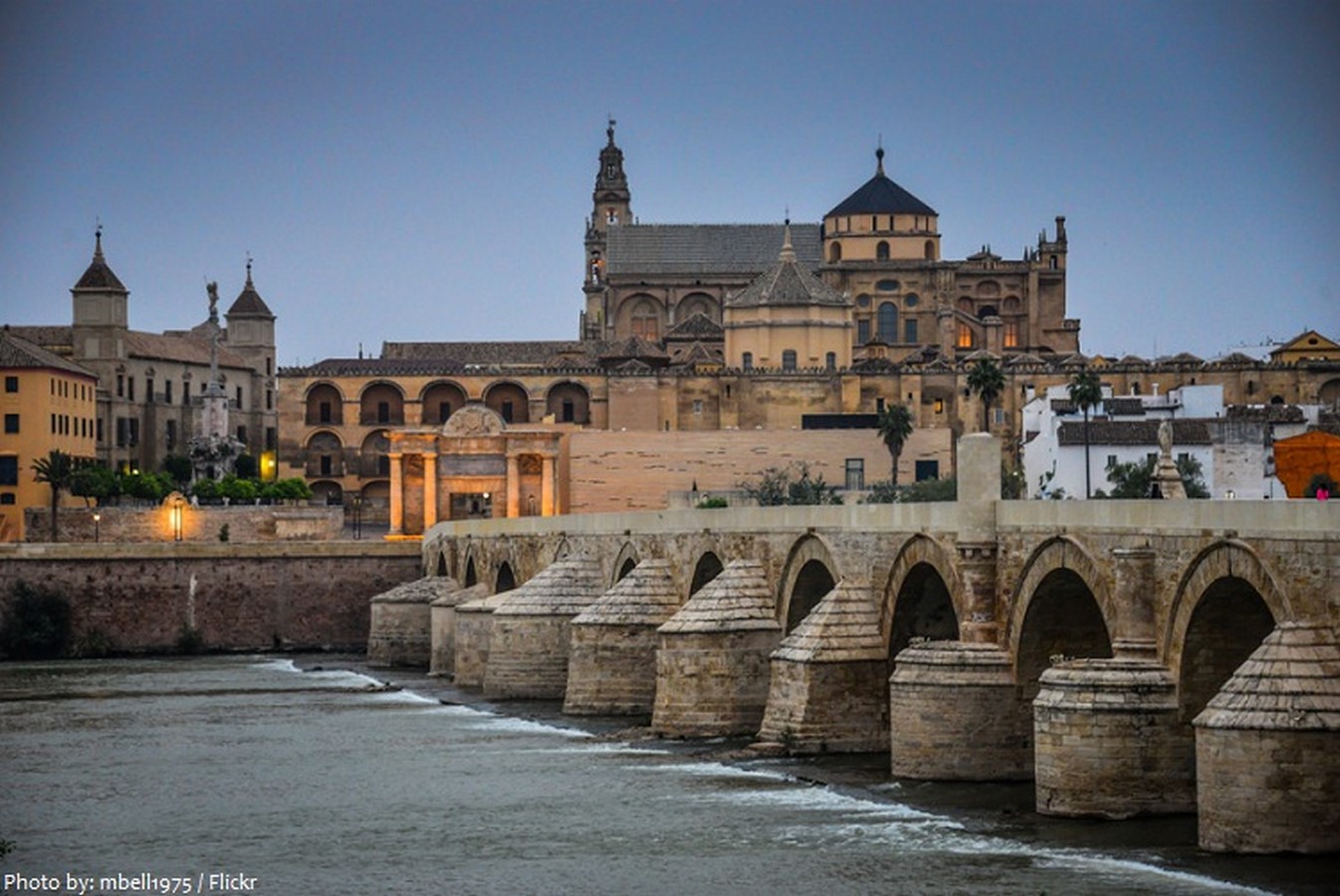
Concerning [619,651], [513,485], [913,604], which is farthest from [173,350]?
[913,604]

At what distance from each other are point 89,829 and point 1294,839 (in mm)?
16906

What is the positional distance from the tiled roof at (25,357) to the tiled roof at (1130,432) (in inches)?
1608

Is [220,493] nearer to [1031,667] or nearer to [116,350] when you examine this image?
[116,350]

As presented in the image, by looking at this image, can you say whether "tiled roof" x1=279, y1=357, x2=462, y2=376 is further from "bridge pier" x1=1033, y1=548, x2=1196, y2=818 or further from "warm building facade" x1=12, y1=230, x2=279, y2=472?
"bridge pier" x1=1033, y1=548, x2=1196, y2=818

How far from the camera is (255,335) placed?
13725cm

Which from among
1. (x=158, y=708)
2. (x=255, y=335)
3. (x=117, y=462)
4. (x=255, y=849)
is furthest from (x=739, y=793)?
(x=255, y=335)

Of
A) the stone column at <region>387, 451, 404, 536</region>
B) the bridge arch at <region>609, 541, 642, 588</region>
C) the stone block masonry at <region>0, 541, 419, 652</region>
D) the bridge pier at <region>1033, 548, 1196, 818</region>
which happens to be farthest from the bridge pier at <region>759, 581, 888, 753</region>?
the stone column at <region>387, 451, 404, 536</region>

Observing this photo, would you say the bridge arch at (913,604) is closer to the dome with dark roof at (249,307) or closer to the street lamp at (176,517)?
the street lamp at (176,517)

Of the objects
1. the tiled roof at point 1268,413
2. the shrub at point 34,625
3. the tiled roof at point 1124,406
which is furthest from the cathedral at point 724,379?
the shrub at point 34,625

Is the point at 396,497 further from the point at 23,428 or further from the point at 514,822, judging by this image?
the point at 514,822

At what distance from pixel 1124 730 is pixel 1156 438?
175 feet

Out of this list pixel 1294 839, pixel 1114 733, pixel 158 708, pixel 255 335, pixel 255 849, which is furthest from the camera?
pixel 255 335

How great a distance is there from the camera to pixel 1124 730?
2903 cm

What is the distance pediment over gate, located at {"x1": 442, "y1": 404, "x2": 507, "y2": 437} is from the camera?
317ft
